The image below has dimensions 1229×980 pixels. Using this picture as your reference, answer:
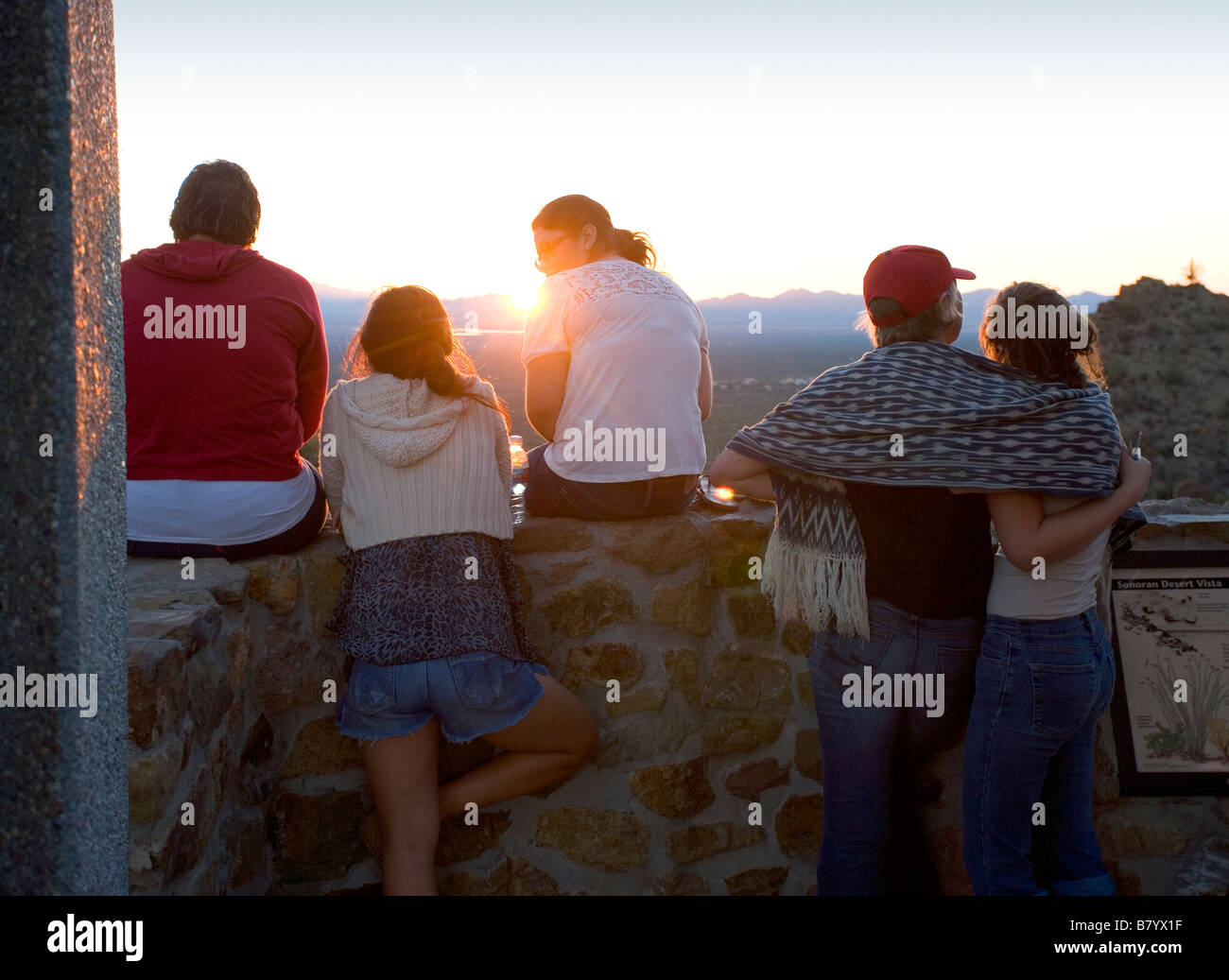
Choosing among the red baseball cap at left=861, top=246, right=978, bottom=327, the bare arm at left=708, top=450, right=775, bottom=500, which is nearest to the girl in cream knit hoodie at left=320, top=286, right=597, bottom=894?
the bare arm at left=708, top=450, right=775, bottom=500

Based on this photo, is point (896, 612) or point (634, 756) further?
point (634, 756)

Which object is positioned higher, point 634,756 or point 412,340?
point 412,340

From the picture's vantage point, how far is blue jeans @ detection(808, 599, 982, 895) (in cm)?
220

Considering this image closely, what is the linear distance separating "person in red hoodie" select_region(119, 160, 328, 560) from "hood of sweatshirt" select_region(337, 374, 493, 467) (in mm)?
235

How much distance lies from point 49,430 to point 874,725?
1601 millimetres

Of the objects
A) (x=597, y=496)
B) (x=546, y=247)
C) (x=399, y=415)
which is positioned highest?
(x=546, y=247)

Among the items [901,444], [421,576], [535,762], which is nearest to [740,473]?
[901,444]

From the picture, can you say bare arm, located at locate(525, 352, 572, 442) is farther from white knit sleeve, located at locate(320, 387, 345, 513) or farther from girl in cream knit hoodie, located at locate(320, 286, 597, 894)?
white knit sleeve, located at locate(320, 387, 345, 513)

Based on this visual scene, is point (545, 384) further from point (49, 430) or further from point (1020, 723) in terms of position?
point (49, 430)

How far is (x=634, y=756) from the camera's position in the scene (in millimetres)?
2943

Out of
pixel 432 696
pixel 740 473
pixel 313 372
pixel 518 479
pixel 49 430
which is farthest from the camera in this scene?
pixel 518 479

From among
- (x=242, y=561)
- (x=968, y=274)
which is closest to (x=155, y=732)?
(x=242, y=561)
